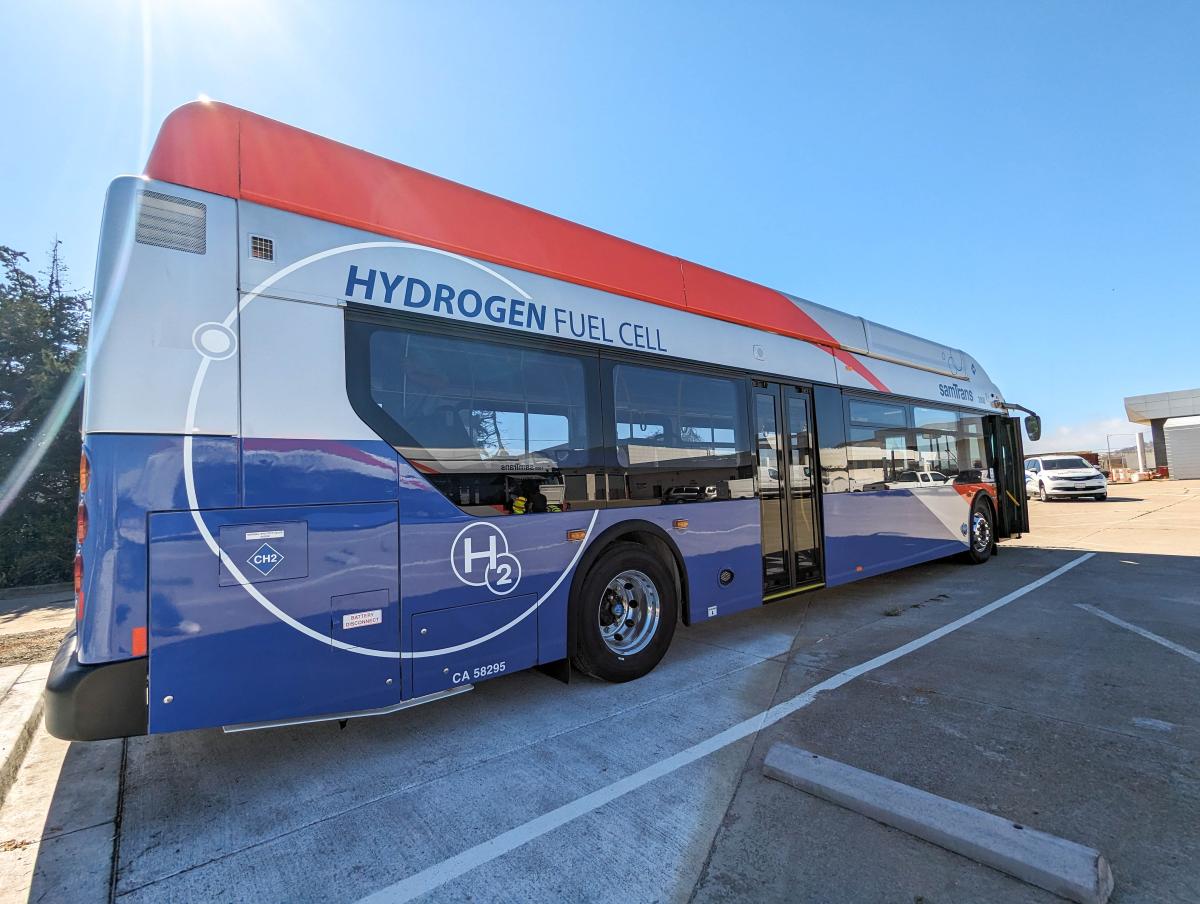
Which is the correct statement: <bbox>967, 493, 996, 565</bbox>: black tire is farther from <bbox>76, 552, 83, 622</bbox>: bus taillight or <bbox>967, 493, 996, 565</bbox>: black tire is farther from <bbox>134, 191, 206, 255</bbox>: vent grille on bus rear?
<bbox>76, 552, 83, 622</bbox>: bus taillight

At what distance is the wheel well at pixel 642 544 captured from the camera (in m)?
4.13

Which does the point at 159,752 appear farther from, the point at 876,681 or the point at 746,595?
the point at 876,681

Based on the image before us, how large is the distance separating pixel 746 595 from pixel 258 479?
4115mm

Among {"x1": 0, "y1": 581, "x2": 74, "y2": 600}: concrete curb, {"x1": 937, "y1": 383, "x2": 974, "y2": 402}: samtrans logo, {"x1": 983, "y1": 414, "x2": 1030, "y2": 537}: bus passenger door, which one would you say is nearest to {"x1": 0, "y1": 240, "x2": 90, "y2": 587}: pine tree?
{"x1": 0, "y1": 581, "x2": 74, "y2": 600}: concrete curb

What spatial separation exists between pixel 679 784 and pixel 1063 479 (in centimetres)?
2645

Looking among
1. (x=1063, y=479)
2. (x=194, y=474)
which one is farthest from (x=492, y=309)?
(x=1063, y=479)

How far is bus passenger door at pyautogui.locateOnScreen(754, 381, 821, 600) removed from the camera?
569 cm

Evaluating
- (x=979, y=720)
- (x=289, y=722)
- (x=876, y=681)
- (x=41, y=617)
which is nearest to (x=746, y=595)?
(x=876, y=681)

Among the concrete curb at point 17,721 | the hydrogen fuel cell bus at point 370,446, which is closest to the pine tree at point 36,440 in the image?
the concrete curb at point 17,721

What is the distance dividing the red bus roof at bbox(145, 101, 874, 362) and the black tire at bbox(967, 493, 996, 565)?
22.2 feet

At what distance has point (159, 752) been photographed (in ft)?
11.9

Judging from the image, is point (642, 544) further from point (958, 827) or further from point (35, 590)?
point (35, 590)

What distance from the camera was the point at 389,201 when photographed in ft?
11.7

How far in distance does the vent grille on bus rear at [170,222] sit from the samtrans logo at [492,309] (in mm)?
728
